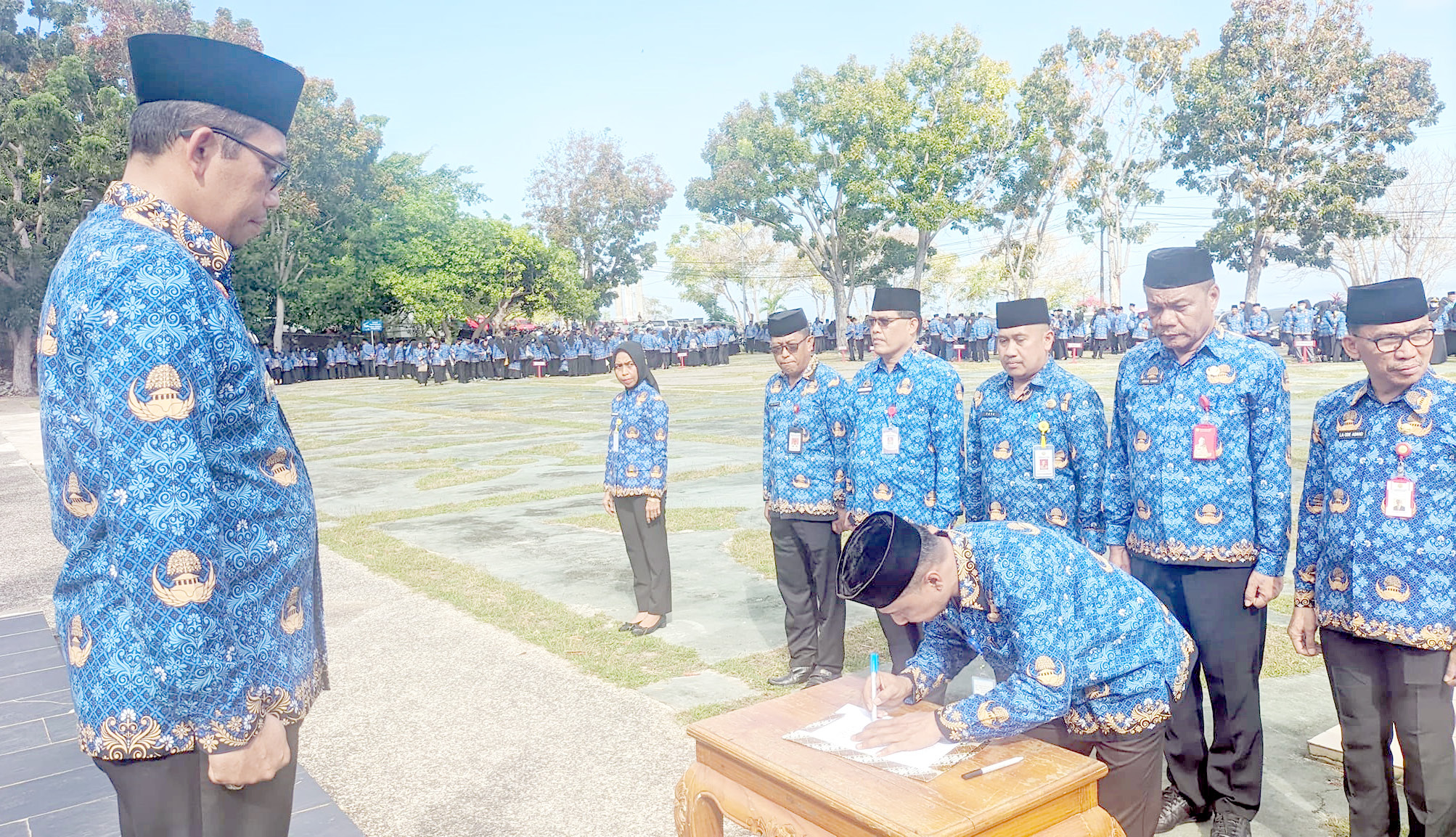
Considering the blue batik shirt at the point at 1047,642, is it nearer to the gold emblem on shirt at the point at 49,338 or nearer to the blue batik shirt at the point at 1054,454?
the blue batik shirt at the point at 1054,454

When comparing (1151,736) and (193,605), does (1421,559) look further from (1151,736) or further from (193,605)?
(193,605)

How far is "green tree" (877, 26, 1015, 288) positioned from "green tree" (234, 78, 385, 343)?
23251mm

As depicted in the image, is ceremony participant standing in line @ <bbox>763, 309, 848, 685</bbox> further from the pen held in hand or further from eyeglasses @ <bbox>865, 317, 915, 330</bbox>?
the pen held in hand

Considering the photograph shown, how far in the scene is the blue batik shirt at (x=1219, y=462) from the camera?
11.3 feet

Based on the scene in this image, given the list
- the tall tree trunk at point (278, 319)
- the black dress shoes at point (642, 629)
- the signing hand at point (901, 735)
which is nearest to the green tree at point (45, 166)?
the tall tree trunk at point (278, 319)

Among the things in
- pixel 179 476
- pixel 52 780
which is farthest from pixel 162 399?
pixel 52 780

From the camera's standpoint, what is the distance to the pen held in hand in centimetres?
227

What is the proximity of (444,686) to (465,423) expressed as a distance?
1548cm

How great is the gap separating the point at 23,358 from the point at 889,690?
132 feet

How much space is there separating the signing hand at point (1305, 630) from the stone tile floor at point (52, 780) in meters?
3.46

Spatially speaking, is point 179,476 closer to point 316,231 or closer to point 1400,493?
point 1400,493

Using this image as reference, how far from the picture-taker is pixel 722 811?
2650mm

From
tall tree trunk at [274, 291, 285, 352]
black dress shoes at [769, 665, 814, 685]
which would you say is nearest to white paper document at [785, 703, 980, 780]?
black dress shoes at [769, 665, 814, 685]

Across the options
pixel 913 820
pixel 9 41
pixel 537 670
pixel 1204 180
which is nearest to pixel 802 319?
pixel 537 670
